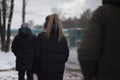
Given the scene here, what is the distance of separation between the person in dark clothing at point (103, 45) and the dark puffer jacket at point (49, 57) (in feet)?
11.1

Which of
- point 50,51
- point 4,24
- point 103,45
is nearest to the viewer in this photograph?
point 103,45

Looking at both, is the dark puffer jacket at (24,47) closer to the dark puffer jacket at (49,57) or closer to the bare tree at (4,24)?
the dark puffer jacket at (49,57)

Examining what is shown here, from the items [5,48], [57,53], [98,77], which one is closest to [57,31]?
[57,53]

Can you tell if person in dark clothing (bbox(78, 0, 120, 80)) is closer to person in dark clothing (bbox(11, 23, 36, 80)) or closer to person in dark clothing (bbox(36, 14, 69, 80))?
person in dark clothing (bbox(36, 14, 69, 80))

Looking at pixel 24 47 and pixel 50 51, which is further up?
pixel 50 51

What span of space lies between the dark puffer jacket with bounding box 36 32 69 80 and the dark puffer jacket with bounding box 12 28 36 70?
3.17 meters

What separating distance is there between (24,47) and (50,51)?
11.4 feet

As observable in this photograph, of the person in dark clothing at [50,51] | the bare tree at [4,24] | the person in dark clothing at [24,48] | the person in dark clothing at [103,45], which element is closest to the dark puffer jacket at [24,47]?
the person in dark clothing at [24,48]

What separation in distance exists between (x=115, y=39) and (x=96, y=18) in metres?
0.24

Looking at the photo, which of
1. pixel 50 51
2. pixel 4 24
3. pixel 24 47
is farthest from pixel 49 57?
pixel 4 24

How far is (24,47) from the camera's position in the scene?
1071 cm

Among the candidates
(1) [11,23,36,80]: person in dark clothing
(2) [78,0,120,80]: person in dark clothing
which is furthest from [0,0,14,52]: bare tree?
(2) [78,0,120,80]: person in dark clothing

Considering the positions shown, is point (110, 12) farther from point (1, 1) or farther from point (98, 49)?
point (1, 1)

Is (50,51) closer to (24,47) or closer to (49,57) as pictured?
(49,57)
